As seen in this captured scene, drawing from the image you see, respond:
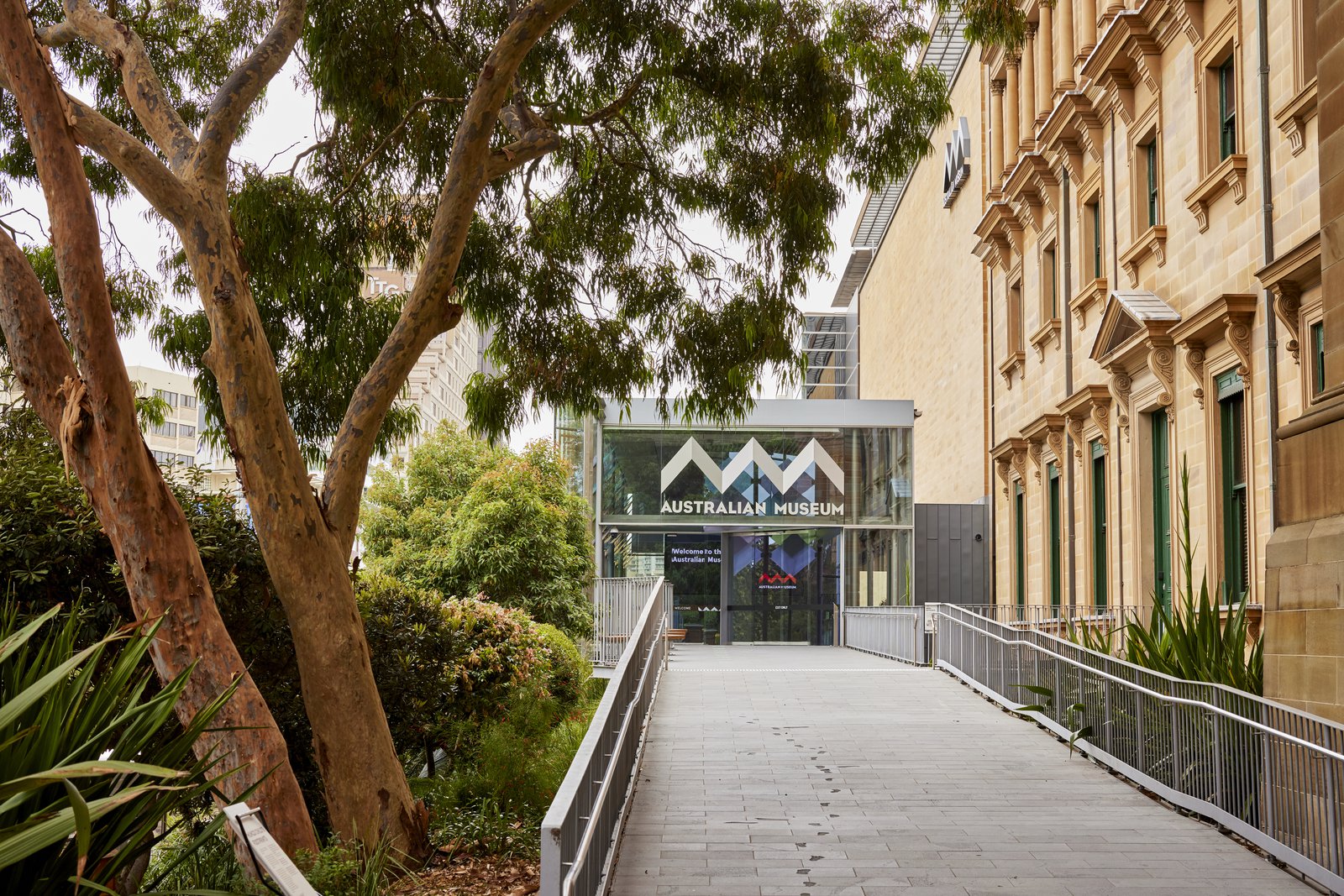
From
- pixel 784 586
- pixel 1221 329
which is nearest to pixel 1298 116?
pixel 1221 329

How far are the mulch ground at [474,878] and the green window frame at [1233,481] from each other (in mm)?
8872

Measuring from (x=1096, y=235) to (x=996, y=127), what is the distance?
6589 mm

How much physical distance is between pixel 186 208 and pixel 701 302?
587 centimetres

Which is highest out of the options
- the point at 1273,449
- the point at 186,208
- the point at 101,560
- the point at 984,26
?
the point at 984,26

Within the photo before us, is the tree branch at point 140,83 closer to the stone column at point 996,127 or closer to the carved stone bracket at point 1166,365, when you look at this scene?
the carved stone bracket at point 1166,365

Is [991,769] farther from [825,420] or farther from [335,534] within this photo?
[825,420]

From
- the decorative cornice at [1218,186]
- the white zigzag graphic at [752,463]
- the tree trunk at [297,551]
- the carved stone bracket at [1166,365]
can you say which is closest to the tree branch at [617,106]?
the tree trunk at [297,551]

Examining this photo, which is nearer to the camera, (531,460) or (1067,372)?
(1067,372)

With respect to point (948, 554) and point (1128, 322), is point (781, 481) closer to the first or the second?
point (948, 554)

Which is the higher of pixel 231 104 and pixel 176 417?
pixel 176 417

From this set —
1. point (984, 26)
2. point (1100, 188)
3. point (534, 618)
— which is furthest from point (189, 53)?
point (534, 618)

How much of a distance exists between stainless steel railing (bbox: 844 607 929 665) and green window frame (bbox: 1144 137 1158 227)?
24.6ft

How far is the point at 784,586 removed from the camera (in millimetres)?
32156

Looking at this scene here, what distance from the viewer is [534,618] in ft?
84.0
